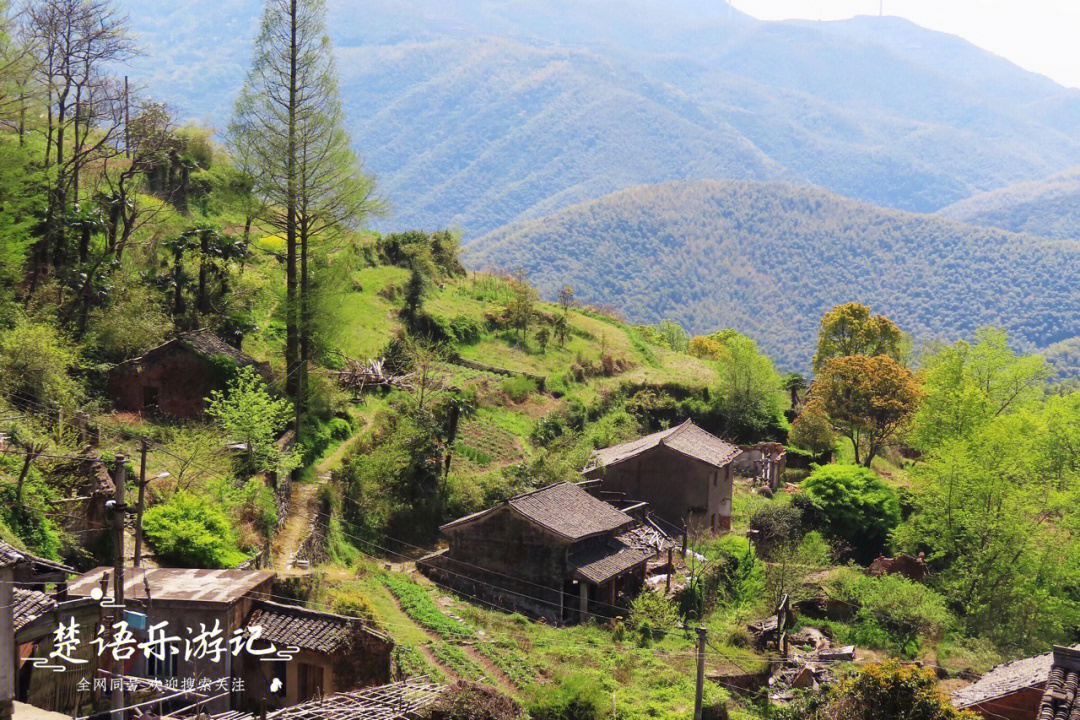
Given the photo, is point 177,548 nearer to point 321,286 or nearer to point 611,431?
point 321,286

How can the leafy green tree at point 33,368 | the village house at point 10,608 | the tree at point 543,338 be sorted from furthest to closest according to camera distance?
the tree at point 543,338, the leafy green tree at point 33,368, the village house at point 10,608

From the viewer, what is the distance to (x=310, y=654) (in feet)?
79.2

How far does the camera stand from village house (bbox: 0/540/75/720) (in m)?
19.4

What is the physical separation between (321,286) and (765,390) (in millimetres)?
27726

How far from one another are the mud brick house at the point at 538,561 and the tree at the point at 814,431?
23.8 m

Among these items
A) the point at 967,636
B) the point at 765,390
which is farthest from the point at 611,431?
the point at 967,636

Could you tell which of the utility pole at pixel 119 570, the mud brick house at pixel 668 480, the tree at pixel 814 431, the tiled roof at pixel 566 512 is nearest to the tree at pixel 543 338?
the tree at pixel 814 431

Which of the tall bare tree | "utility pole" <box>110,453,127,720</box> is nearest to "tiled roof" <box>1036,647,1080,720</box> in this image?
"utility pole" <box>110,453,127,720</box>

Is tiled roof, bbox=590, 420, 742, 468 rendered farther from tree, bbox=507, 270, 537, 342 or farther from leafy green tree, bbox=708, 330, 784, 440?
tree, bbox=507, 270, 537, 342

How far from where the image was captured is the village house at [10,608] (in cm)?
1938

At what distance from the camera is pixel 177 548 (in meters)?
27.4

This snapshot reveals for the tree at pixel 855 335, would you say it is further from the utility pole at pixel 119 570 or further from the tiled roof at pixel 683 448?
the utility pole at pixel 119 570

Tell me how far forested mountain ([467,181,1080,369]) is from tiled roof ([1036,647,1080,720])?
140360mm

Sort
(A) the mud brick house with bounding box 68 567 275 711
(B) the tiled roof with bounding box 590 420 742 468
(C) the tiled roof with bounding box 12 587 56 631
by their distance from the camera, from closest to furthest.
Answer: (C) the tiled roof with bounding box 12 587 56 631 → (A) the mud brick house with bounding box 68 567 275 711 → (B) the tiled roof with bounding box 590 420 742 468
